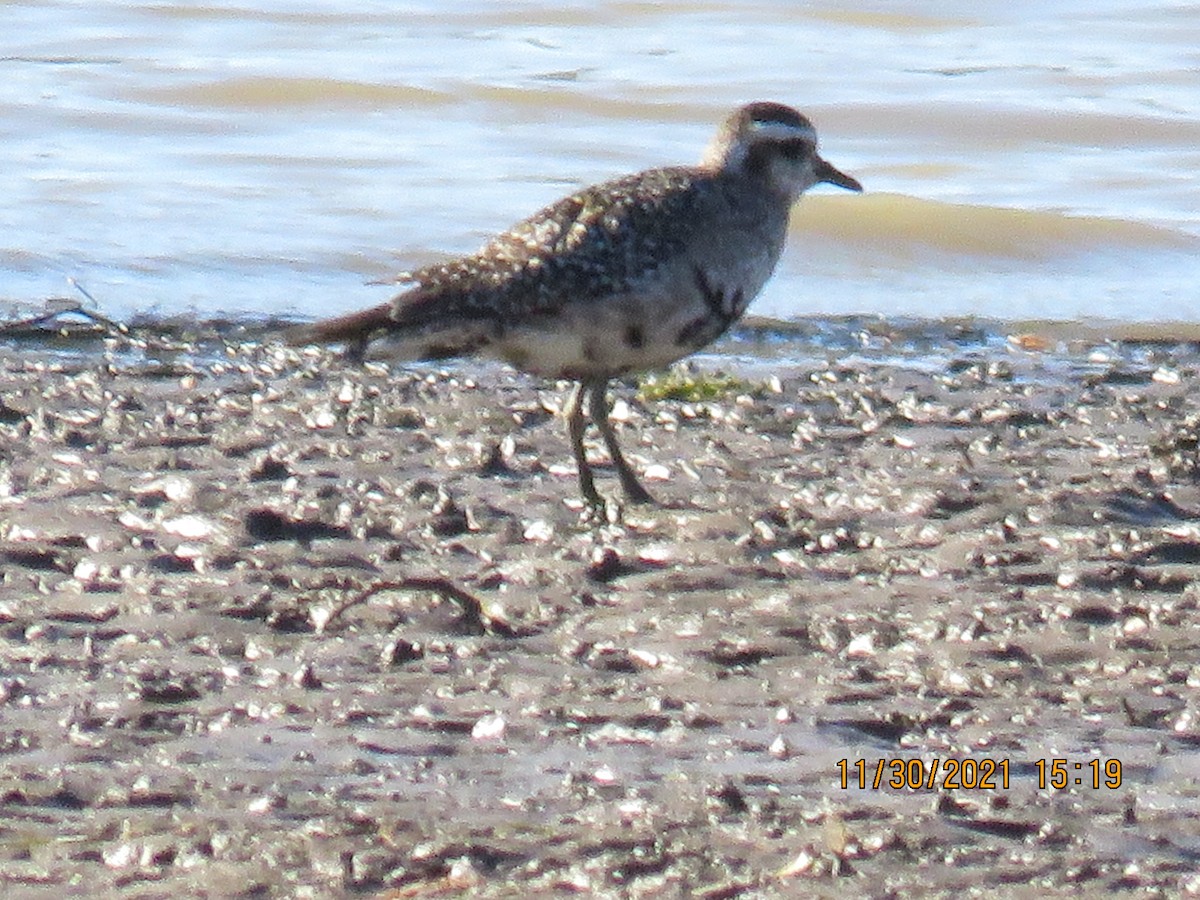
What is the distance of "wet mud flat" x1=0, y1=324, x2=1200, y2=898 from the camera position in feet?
11.3

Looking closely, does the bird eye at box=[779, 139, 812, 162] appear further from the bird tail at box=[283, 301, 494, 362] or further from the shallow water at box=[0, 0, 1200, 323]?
the shallow water at box=[0, 0, 1200, 323]

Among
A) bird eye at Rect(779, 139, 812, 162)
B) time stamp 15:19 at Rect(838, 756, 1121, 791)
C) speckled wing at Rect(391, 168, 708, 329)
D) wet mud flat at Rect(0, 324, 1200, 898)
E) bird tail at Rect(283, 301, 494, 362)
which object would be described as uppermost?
bird eye at Rect(779, 139, 812, 162)

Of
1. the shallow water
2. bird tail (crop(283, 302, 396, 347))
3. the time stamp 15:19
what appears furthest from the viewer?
the shallow water

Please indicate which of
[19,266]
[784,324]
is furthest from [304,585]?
[19,266]

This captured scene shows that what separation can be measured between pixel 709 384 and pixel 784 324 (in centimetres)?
165

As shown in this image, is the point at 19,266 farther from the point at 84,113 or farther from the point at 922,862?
the point at 922,862

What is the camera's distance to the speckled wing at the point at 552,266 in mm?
5469

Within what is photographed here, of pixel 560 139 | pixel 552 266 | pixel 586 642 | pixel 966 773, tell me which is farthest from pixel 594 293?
pixel 560 139

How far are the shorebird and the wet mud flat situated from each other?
39 cm

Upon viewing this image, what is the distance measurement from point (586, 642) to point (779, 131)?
232cm

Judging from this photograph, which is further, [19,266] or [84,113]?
[84,113]

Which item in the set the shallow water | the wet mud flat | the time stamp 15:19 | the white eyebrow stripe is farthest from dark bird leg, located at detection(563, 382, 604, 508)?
the shallow water

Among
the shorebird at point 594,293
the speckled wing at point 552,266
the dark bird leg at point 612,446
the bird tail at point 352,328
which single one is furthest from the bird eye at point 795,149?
the bird tail at point 352,328

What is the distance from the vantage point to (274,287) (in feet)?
30.0
